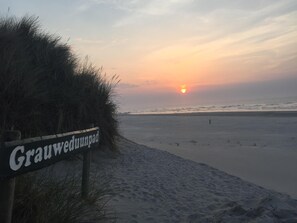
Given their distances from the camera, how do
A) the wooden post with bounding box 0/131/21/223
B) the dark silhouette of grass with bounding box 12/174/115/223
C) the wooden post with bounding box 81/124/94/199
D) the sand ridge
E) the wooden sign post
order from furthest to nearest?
1. the wooden post with bounding box 81/124/94/199
2. the sand ridge
3. the dark silhouette of grass with bounding box 12/174/115/223
4. the wooden post with bounding box 0/131/21/223
5. the wooden sign post

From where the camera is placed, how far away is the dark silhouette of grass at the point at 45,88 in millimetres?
8664

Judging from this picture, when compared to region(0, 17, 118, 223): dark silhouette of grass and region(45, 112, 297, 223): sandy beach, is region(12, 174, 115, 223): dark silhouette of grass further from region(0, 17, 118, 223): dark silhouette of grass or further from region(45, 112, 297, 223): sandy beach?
region(45, 112, 297, 223): sandy beach

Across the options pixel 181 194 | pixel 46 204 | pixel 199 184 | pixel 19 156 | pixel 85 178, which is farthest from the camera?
pixel 199 184

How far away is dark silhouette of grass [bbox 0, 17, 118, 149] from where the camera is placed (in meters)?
8.66

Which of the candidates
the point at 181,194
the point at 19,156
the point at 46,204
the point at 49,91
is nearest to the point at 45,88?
the point at 49,91

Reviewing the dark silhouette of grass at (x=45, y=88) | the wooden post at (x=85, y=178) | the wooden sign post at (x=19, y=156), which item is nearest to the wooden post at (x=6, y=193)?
the wooden sign post at (x=19, y=156)

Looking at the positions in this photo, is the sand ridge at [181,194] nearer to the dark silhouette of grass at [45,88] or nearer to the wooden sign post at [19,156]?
Answer: the dark silhouette of grass at [45,88]

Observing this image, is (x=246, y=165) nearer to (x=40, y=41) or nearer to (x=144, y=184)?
(x=144, y=184)

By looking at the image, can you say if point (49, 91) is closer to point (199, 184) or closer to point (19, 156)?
point (199, 184)

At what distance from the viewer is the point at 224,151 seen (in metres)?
16.1

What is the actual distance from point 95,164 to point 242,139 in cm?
1197

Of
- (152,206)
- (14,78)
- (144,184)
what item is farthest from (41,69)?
(152,206)

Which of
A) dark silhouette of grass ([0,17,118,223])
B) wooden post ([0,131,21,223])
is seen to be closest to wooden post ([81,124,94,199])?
dark silhouette of grass ([0,17,118,223])

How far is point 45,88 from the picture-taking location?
9.71m
